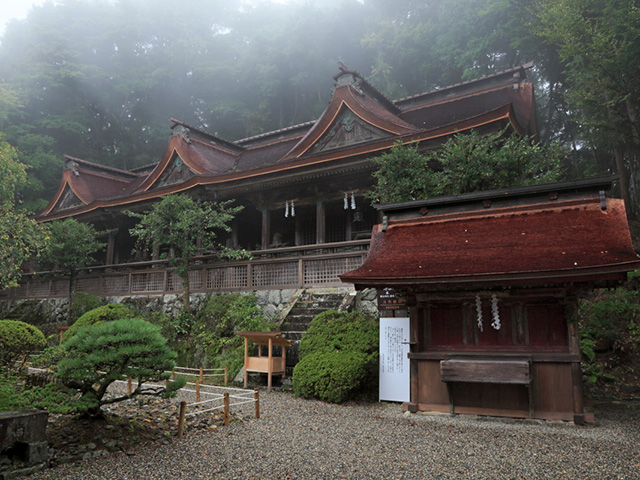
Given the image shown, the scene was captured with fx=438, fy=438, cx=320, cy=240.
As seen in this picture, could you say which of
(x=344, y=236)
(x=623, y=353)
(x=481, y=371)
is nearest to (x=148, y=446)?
(x=481, y=371)

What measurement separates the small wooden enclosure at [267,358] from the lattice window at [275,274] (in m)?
3.18

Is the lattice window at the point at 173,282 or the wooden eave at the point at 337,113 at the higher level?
the wooden eave at the point at 337,113

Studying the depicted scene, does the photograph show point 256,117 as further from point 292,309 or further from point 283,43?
point 292,309

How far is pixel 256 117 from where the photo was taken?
37.9 m

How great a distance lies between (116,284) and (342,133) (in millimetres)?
10585

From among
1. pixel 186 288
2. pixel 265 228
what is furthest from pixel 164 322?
pixel 265 228

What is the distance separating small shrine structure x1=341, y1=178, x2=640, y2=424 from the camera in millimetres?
6996

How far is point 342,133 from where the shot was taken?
603 inches

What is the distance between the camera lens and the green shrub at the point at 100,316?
44.6 ft

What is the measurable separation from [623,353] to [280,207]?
1115 cm

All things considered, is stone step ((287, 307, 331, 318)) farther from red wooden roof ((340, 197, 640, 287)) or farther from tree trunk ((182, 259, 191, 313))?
tree trunk ((182, 259, 191, 313))

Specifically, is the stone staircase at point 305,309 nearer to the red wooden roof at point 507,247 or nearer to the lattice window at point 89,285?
the red wooden roof at point 507,247

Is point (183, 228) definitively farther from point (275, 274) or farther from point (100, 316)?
point (100, 316)

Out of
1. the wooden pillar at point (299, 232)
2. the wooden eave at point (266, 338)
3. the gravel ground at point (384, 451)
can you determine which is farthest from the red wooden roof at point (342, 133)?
the gravel ground at point (384, 451)
